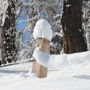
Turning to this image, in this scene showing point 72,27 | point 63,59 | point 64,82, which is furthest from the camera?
point 72,27

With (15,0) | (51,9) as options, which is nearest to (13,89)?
(51,9)

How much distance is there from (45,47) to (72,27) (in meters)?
4.54

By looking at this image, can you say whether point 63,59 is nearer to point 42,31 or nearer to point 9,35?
point 42,31

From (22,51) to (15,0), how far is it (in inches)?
67.4

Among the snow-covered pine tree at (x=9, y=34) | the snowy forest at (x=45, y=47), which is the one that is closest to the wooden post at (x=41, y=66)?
the snowy forest at (x=45, y=47)

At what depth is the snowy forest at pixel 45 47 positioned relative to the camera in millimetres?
2215

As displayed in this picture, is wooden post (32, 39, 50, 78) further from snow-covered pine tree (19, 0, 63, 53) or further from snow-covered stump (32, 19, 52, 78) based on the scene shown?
snow-covered pine tree (19, 0, 63, 53)

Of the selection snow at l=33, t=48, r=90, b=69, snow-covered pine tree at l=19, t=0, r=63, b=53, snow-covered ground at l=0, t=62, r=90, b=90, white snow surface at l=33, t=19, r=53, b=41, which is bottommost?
snow-covered ground at l=0, t=62, r=90, b=90

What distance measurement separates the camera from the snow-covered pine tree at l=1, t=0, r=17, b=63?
10.9 metres

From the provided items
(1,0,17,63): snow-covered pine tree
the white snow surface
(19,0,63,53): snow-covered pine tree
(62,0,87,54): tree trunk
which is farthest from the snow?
(1,0,17,63): snow-covered pine tree

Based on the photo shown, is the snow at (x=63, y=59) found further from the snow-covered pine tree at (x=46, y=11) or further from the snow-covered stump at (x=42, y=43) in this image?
the snow-covered pine tree at (x=46, y=11)

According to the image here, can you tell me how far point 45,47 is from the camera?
106 inches

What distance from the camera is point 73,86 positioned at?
1937 mm

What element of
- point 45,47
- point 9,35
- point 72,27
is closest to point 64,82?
point 45,47
